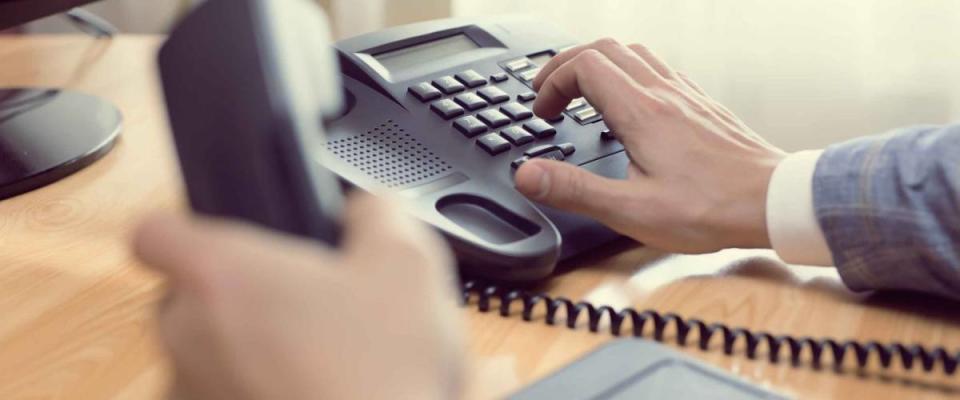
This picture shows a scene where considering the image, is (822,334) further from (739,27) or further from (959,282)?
(739,27)

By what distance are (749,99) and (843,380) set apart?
1.14 meters

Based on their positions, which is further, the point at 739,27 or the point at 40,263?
the point at 739,27

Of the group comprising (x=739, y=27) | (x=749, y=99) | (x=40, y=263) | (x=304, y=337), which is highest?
(x=304, y=337)

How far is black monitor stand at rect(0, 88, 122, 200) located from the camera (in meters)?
0.76

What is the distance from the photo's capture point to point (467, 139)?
678 millimetres

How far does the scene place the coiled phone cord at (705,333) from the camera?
1.70 feet

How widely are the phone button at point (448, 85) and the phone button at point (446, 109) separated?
17mm

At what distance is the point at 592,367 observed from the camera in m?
0.49

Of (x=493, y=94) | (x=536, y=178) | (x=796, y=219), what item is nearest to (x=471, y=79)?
(x=493, y=94)

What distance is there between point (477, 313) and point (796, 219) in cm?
19

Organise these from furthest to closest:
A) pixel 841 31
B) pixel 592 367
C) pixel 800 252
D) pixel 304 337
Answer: pixel 841 31, pixel 800 252, pixel 592 367, pixel 304 337

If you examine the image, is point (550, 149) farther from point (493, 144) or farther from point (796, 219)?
point (796, 219)

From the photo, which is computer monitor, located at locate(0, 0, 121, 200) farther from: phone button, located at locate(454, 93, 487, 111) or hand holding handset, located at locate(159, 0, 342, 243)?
hand holding handset, located at locate(159, 0, 342, 243)

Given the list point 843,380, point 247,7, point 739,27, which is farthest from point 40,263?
point 739,27
